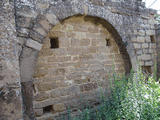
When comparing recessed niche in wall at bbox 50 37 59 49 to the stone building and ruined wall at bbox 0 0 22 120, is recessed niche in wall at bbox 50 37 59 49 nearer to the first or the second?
the stone building

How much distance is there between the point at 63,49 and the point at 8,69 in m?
1.45

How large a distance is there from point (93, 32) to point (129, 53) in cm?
130

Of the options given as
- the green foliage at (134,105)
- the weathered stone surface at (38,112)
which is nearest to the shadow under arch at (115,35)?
the green foliage at (134,105)

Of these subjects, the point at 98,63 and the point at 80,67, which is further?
the point at 98,63

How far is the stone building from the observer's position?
92.0 inches

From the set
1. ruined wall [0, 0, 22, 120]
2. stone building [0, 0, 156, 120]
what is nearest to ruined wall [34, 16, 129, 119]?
stone building [0, 0, 156, 120]

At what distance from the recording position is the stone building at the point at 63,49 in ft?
7.67

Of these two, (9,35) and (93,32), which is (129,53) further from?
(9,35)

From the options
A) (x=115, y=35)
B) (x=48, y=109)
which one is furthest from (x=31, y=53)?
(x=115, y=35)

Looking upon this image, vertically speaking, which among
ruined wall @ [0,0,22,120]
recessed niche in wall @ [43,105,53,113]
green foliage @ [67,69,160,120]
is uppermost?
ruined wall @ [0,0,22,120]

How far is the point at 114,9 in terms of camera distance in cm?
420

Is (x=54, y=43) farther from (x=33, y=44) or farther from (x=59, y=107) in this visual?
(x=59, y=107)

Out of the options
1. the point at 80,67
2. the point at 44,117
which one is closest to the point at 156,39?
the point at 80,67

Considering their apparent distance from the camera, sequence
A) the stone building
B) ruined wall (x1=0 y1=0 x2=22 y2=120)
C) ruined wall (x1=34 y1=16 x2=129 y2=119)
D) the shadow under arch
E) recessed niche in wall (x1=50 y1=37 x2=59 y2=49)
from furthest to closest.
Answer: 1. the shadow under arch
2. recessed niche in wall (x1=50 y1=37 x2=59 y2=49)
3. ruined wall (x1=34 y1=16 x2=129 y2=119)
4. the stone building
5. ruined wall (x1=0 y1=0 x2=22 y2=120)
